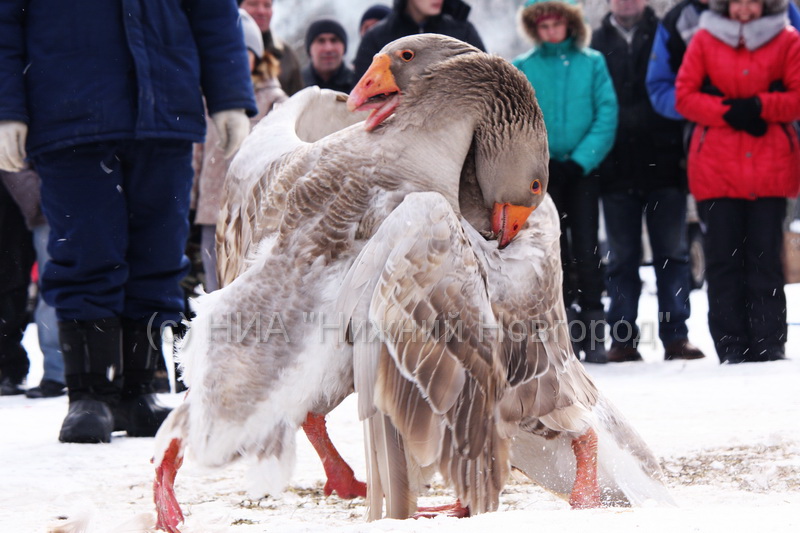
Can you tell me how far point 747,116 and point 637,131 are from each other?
0.82 m

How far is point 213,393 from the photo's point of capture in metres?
2.54

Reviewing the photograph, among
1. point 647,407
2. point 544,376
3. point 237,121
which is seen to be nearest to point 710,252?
point 647,407

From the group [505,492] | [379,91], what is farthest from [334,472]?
[379,91]

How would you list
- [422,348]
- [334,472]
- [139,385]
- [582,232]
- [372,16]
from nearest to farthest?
[422,348] < [334,472] < [139,385] < [582,232] < [372,16]

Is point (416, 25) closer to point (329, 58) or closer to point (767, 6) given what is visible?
point (329, 58)

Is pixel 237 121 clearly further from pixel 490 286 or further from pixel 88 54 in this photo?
pixel 490 286

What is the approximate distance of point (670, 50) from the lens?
5.98 m

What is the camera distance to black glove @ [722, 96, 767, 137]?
537 cm

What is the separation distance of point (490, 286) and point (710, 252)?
11.2 ft

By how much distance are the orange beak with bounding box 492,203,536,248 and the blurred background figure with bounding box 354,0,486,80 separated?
10.6 ft

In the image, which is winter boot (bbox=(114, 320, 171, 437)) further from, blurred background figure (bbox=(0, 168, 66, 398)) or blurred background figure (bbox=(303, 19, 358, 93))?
blurred background figure (bbox=(303, 19, 358, 93))

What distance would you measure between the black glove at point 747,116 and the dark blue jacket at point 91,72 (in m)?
2.96

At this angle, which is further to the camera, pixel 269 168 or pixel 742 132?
pixel 742 132

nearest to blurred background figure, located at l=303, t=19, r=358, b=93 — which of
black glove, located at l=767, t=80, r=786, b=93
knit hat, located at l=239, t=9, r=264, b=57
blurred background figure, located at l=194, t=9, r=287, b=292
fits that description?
blurred background figure, located at l=194, t=9, r=287, b=292
